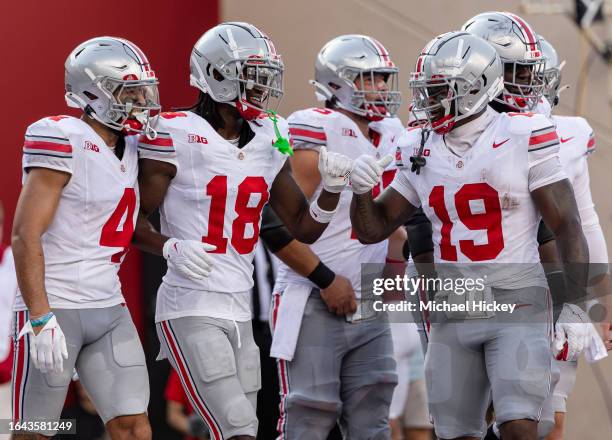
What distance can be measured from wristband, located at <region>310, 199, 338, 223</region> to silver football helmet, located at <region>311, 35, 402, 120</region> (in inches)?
25.1

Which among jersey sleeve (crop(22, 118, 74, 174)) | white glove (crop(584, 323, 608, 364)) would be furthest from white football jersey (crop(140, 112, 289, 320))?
white glove (crop(584, 323, 608, 364))

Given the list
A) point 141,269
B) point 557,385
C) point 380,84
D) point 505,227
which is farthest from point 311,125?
point 141,269

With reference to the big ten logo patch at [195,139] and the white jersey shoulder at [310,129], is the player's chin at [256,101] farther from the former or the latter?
the white jersey shoulder at [310,129]

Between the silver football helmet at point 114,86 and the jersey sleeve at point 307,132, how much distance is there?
0.65m

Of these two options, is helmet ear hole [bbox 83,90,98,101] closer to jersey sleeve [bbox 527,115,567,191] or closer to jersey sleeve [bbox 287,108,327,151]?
jersey sleeve [bbox 287,108,327,151]

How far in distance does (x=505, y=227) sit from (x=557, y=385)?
0.99 m

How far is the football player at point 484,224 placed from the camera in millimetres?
3637

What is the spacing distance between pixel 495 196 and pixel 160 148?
43.4 inches

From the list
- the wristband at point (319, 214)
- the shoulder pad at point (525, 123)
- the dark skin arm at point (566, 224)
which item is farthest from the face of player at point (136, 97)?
the dark skin arm at point (566, 224)

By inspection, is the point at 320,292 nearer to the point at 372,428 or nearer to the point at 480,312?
the point at 372,428

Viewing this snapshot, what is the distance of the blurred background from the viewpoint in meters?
7.10

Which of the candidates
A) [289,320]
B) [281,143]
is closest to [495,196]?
[281,143]

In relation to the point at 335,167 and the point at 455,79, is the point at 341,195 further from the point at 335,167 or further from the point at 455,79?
the point at 455,79

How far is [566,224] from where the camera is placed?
3641 millimetres
